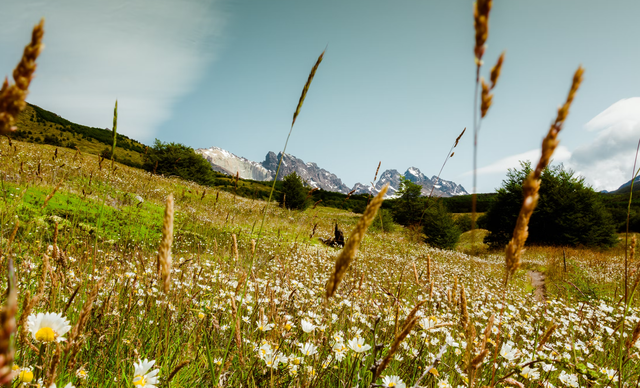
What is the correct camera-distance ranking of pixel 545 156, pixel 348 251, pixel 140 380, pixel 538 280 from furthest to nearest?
1. pixel 538 280
2. pixel 140 380
3. pixel 348 251
4. pixel 545 156

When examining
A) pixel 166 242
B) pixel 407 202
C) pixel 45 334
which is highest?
pixel 407 202

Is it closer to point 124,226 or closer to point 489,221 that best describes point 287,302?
point 124,226

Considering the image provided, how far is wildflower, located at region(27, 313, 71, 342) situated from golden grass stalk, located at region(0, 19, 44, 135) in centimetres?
125

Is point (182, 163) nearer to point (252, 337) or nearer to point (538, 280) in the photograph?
point (538, 280)

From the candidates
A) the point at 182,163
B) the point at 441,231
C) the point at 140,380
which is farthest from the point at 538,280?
the point at 182,163

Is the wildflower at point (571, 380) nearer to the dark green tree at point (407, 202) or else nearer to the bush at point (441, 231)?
the bush at point (441, 231)

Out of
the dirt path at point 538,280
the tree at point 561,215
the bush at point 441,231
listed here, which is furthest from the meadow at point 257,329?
the tree at point 561,215

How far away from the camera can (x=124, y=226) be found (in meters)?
7.64

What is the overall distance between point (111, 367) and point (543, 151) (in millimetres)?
2652

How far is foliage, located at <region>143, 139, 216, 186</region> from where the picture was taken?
128ft

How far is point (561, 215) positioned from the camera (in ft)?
84.7

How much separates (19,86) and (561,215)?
1276 inches

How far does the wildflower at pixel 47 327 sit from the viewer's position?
4.39ft

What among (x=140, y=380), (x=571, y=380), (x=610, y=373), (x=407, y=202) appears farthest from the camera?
(x=407, y=202)
